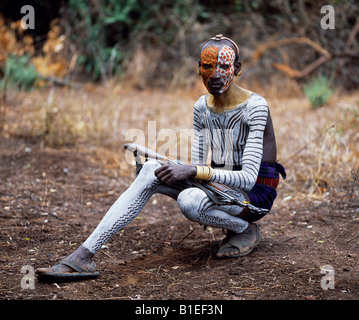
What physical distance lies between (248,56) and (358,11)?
194cm

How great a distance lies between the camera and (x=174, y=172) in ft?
8.13

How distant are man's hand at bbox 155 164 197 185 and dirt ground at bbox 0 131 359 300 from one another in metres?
0.54

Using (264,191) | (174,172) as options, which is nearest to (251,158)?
(264,191)

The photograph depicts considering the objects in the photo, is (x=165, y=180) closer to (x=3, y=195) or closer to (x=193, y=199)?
(x=193, y=199)

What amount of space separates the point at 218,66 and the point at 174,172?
0.64 m

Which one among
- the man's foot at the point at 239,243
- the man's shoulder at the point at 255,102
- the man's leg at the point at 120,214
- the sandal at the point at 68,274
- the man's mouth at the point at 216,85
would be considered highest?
the man's mouth at the point at 216,85

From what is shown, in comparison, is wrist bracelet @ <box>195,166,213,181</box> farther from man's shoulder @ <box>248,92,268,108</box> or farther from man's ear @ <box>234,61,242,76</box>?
man's ear @ <box>234,61,242,76</box>

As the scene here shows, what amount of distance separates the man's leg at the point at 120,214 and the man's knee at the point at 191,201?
197 mm

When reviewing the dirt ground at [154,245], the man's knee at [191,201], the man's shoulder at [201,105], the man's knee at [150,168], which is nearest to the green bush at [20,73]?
the dirt ground at [154,245]

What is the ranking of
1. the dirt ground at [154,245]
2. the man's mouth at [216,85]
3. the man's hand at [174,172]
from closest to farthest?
the dirt ground at [154,245]
the man's hand at [174,172]
the man's mouth at [216,85]

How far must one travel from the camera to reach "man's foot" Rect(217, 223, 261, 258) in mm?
2801

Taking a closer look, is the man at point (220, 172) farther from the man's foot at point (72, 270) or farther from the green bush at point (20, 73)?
the green bush at point (20, 73)

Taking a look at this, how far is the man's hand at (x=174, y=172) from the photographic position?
2475 mm

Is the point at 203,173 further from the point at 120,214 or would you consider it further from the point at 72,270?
the point at 72,270
